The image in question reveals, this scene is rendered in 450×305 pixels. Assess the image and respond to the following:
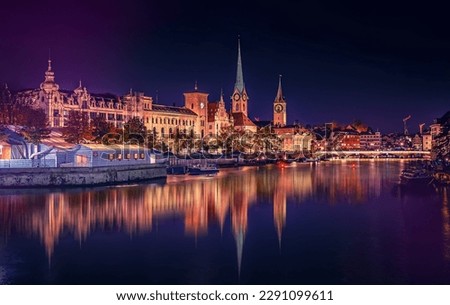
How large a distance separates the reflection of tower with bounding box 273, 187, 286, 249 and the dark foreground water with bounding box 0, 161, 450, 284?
0.10ft

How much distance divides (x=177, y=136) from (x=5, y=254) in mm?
26395

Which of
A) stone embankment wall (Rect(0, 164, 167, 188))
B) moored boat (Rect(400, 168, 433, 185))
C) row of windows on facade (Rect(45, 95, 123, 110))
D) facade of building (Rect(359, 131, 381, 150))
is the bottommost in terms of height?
moored boat (Rect(400, 168, 433, 185))

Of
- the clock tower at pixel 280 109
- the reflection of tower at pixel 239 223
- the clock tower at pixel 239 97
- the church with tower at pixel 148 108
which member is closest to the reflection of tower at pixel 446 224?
the reflection of tower at pixel 239 223

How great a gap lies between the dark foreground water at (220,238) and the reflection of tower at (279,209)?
3cm

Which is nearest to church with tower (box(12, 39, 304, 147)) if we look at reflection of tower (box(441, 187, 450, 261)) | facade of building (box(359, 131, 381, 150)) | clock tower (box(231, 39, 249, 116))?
clock tower (box(231, 39, 249, 116))

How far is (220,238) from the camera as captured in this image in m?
10.3

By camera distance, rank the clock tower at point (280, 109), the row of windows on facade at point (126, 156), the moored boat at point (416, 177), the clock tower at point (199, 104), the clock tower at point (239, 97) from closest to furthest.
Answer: the row of windows on facade at point (126, 156), the moored boat at point (416, 177), the clock tower at point (199, 104), the clock tower at point (239, 97), the clock tower at point (280, 109)

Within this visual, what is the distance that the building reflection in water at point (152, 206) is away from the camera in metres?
11.2

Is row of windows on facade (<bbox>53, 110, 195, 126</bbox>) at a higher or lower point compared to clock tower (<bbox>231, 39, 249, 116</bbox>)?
lower

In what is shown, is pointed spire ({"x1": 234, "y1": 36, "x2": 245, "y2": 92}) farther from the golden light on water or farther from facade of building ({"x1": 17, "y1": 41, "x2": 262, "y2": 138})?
the golden light on water

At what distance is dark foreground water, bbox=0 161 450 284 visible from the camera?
782cm

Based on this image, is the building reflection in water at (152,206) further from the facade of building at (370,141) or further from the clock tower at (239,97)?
the facade of building at (370,141)

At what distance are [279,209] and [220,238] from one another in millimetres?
4507
